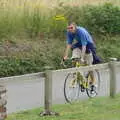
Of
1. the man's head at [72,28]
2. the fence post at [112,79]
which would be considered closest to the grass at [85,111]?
the fence post at [112,79]

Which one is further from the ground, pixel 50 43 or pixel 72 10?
pixel 72 10

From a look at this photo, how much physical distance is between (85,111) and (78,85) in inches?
93.5

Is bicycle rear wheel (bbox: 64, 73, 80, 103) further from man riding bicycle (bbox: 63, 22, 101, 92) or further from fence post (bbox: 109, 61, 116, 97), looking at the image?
fence post (bbox: 109, 61, 116, 97)

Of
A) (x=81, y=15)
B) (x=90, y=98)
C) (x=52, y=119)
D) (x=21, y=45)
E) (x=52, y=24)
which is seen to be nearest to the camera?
(x=52, y=119)

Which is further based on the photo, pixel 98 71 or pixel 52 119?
pixel 98 71

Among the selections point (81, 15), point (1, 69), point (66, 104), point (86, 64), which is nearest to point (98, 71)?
point (86, 64)

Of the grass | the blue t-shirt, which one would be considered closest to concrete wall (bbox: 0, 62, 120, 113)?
the grass

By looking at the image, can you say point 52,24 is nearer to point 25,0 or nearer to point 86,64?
point 25,0

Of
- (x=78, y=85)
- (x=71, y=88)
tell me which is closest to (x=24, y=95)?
(x=71, y=88)

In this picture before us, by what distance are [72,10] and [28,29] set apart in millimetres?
2839

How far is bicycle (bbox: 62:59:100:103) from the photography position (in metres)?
12.9

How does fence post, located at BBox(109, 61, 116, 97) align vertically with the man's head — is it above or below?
below

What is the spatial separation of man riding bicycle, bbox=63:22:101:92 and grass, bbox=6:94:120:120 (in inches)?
53.3

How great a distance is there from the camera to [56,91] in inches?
527
